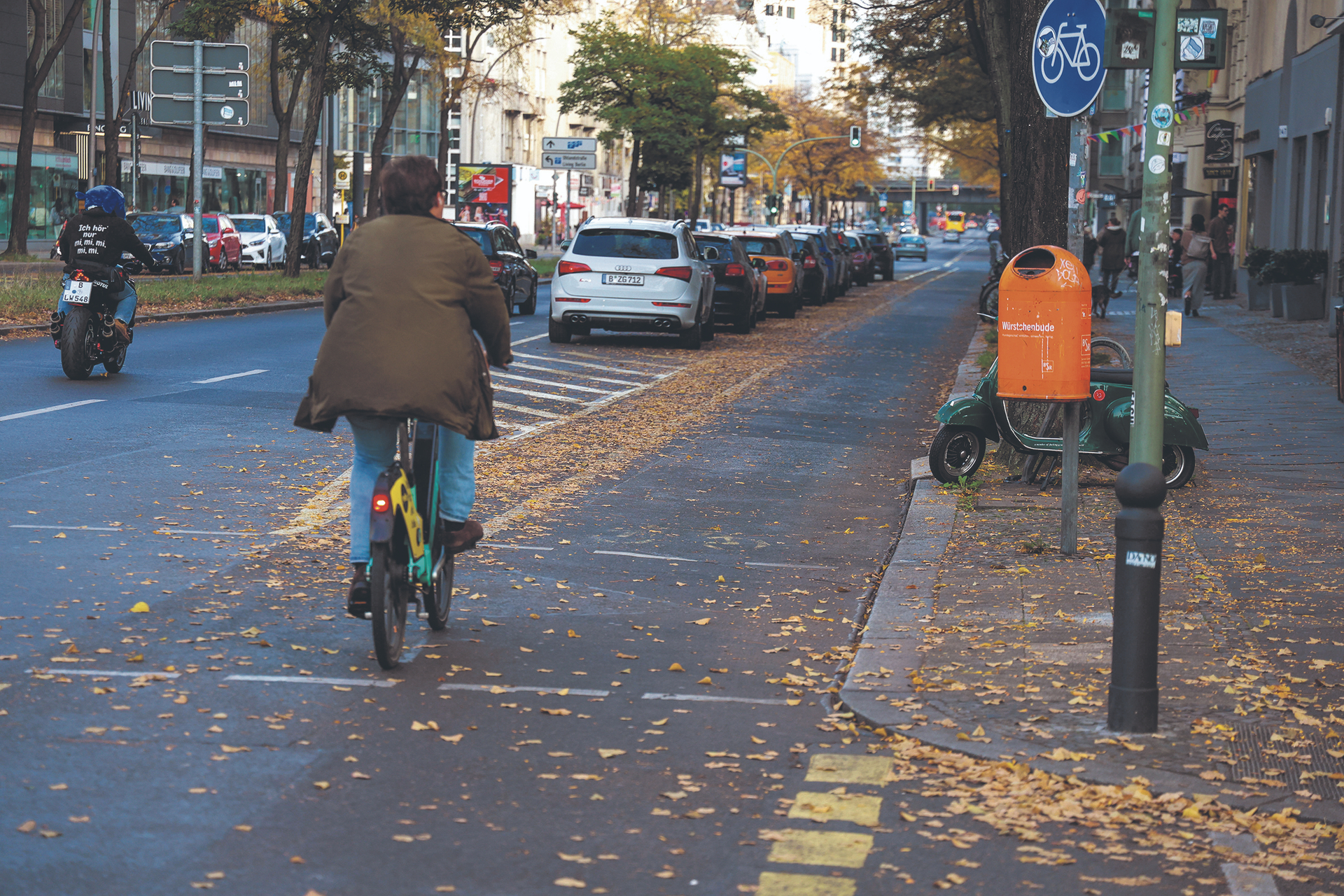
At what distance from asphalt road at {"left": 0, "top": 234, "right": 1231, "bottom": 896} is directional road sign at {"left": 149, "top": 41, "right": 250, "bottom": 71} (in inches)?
779

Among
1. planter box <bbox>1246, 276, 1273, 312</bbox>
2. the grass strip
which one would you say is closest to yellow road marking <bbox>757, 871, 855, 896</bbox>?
the grass strip

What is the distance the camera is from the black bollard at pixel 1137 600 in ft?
17.5

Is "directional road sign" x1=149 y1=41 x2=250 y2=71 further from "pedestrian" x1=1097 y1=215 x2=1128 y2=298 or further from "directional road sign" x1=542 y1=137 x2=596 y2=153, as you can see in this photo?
"directional road sign" x1=542 y1=137 x2=596 y2=153

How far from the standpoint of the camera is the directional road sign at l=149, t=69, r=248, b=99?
99.4 ft

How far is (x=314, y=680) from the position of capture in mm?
5887

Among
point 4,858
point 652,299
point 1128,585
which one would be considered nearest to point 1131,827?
point 1128,585

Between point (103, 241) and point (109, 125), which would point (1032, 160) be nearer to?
point (103, 241)

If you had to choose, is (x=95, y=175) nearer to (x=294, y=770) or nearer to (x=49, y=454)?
(x=49, y=454)

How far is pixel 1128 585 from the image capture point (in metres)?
5.39

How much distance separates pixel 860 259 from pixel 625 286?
32.5 metres

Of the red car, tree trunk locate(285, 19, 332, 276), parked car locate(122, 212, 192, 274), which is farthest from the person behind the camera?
the red car

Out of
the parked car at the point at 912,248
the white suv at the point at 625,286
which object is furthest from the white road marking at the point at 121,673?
the parked car at the point at 912,248

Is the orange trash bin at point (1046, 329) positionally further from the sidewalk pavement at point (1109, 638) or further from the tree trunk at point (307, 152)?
the tree trunk at point (307, 152)

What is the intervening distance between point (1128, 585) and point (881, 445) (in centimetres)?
814
